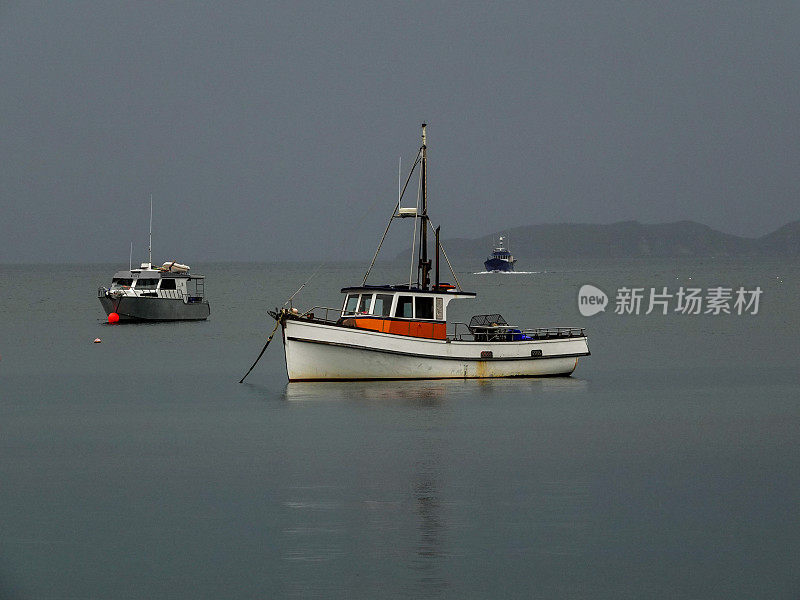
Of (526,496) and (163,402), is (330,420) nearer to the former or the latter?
(163,402)

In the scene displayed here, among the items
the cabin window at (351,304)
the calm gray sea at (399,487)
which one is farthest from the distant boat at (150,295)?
the cabin window at (351,304)

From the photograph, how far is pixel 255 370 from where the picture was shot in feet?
141

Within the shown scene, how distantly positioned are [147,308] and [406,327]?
3999 cm

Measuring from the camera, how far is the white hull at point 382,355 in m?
34.3

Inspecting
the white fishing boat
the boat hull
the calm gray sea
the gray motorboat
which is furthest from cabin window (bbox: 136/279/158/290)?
the white fishing boat

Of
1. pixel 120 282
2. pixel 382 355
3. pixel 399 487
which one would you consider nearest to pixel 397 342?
pixel 382 355

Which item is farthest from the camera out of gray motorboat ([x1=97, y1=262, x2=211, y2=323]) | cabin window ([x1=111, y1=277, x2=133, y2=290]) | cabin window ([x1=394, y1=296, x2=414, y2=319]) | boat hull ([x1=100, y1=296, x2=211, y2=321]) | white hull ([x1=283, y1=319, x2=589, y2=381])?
cabin window ([x1=111, y1=277, x2=133, y2=290])

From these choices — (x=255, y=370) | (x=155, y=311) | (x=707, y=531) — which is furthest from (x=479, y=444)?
(x=155, y=311)

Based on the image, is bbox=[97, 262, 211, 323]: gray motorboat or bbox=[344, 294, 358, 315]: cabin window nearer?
bbox=[344, 294, 358, 315]: cabin window

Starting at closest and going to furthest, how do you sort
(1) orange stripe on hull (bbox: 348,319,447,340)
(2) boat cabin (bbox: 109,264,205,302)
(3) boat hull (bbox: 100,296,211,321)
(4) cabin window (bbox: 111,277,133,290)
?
(1) orange stripe on hull (bbox: 348,319,447,340), (3) boat hull (bbox: 100,296,211,321), (2) boat cabin (bbox: 109,264,205,302), (4) cabin window (bbox: 111,277,133,290)

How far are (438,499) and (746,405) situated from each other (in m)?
16.4

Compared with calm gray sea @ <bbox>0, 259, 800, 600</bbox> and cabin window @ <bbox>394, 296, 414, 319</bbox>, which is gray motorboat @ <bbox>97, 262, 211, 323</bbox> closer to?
calm gray sea @ <bbox>0, 259, 800, 600</bbox>

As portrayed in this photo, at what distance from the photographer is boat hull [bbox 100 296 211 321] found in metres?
71.2

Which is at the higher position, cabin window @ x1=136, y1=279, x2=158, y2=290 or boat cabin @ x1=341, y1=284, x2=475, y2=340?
cabin window @ x1=136, y1=279, x2=158, y2=290
